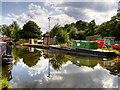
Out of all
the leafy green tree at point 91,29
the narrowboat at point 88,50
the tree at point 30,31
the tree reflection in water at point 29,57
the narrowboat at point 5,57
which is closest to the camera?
the narrowboat at point 5,57

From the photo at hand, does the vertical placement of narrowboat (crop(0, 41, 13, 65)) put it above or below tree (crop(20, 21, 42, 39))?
below

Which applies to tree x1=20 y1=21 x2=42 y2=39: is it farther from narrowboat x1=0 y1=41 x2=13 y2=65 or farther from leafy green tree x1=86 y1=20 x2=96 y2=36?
narrowboat x1=0 y1=41 x2=13 y2=65

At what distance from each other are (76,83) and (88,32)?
39799mm

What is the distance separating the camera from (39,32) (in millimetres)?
54812

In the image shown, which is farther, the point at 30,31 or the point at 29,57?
the point at 30,31

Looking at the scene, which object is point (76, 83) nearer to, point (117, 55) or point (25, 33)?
point (117, 55)

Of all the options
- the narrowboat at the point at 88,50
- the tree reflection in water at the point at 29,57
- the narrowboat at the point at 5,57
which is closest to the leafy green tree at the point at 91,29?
the narrowboat at the point at 88,50

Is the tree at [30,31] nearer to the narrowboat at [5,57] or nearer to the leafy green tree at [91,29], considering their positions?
the leafy green tree at [91,29]

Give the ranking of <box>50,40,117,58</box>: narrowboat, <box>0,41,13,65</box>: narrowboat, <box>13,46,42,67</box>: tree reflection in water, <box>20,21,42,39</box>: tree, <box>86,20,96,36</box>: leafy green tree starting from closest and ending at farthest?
<box>0,41,13,65</box>: narrowboat → <box>13,46,42,67</box>: tree reflection in water → <box>50,40,117,58</box>: narrowboat → <box>86,20,96,36</box>: leafy green tree → <box>20,21,42,39</box>: tree

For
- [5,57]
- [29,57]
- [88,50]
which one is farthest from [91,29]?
[5,57]

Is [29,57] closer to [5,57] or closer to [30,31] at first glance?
[5,57]

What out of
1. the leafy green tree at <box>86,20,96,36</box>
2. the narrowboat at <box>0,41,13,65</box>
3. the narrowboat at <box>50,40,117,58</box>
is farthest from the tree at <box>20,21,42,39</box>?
the narrowboat at <box>0,41,13,65</box>

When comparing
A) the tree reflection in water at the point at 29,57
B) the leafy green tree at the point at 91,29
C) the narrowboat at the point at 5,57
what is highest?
the leafy green tree at the point at 91,29

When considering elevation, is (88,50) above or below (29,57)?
above
